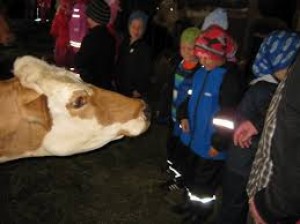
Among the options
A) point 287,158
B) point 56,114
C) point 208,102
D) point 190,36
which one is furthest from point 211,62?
point 287,158

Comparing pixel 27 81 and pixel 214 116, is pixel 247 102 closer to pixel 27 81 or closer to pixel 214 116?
pixel 214 116

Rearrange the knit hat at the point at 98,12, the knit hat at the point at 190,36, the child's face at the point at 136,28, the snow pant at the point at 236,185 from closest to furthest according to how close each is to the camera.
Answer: the snow pant at the point at 236,185 → the knit hat at the point at 190,36 → the knit hat at the point at 98,12 → the child's face at the point at 136,28

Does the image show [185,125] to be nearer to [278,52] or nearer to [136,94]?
[278,52]

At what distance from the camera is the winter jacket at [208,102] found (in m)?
3.49

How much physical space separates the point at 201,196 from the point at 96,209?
1125mm

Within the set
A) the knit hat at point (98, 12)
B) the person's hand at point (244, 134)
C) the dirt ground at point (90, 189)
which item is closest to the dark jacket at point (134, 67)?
the knit hat at point (98, 12)

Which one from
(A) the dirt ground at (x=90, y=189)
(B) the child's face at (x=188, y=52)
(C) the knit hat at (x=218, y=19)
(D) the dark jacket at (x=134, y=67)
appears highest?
(C) the knit hat at (x=218, y=19)

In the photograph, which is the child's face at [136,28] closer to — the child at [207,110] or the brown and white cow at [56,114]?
the child at [207,110]

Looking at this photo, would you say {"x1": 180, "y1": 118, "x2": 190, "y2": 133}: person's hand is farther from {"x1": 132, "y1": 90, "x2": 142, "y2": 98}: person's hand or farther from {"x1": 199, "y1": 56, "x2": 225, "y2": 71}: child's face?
{"x1": 132, "y1": 90, "x2": 142, "y2": 98}: person's hand

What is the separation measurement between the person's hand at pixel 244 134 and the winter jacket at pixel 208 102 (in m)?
0.36

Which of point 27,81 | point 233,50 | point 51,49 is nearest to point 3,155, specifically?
point 27,81

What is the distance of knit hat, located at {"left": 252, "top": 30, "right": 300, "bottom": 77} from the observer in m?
2.96

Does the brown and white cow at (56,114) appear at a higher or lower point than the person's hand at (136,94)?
higher

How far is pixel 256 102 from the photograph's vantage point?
3096mm
